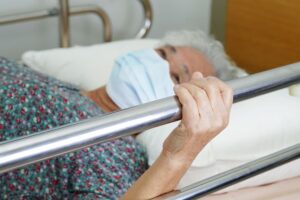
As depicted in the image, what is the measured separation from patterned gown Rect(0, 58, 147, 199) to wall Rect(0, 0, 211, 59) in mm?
665

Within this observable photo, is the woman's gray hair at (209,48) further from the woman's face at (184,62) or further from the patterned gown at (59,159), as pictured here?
the patterned gown at (59,159)

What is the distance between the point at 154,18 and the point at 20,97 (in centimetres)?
119

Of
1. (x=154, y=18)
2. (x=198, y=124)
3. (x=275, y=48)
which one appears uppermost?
(x=154, y=18)

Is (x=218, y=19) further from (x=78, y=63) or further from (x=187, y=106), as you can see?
(x=187, y=106)

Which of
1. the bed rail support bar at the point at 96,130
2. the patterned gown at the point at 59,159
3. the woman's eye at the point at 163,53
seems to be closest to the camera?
the bed rail support bar at the point at 96,130

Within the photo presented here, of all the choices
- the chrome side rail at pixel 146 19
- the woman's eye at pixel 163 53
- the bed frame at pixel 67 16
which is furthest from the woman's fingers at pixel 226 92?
the chrome side rail at pixel 146 19

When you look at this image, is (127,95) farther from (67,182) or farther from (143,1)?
(143,1)

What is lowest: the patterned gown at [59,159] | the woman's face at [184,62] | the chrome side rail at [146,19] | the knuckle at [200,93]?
the patterned gown at [59,159]

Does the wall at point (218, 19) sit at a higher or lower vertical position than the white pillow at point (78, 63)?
higher

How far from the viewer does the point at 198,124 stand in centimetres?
85

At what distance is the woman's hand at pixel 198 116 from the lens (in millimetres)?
844

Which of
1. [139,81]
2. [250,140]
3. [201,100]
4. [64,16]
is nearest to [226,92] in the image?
[201,100]

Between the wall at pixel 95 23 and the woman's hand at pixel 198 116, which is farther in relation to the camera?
the wall at pixel 95 23

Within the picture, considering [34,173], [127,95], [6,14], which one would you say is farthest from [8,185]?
[6,14]
